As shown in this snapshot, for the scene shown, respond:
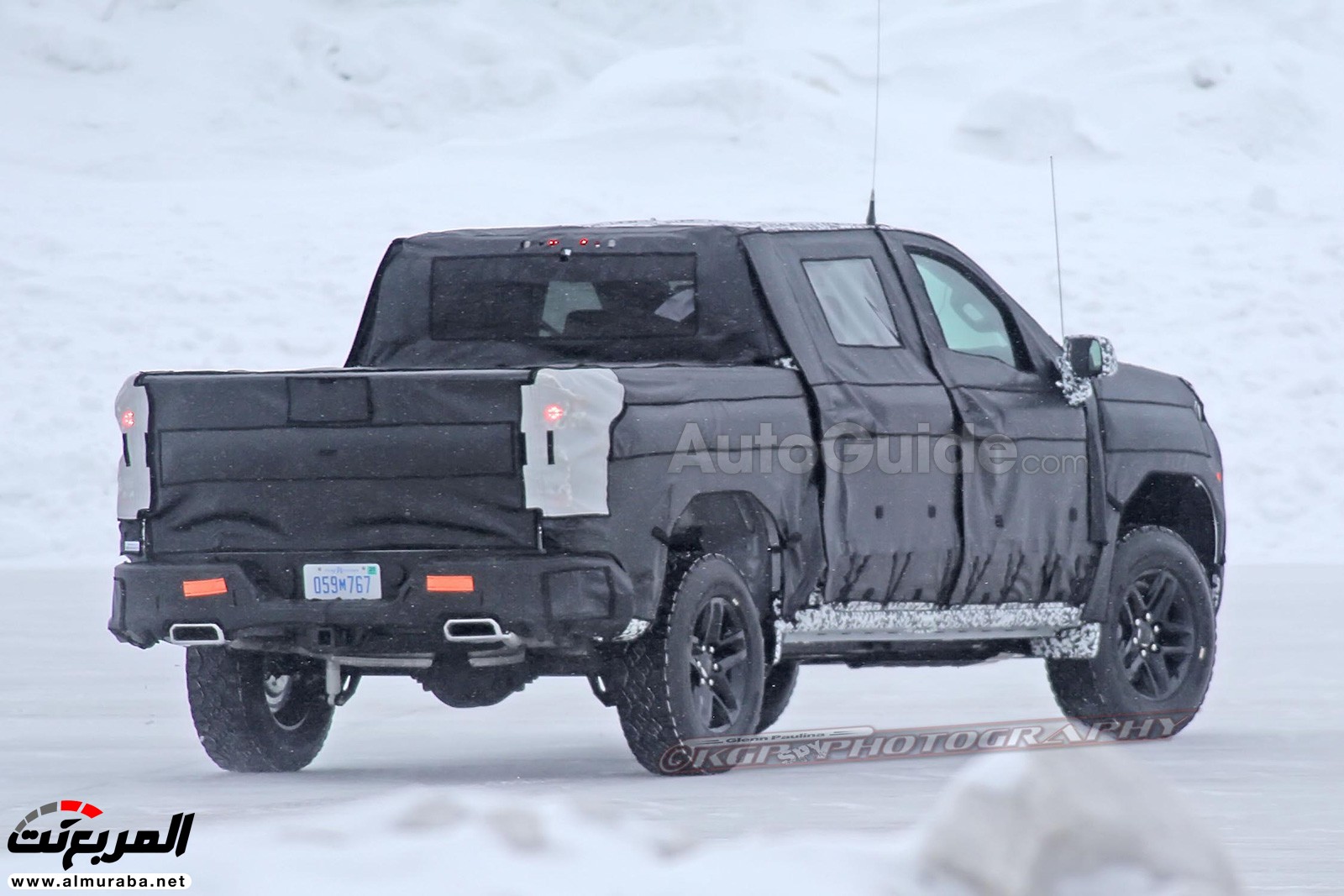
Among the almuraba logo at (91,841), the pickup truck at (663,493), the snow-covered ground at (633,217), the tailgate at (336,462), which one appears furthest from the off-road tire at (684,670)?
the almuraba logo at (91,841)

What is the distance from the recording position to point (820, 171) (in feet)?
153

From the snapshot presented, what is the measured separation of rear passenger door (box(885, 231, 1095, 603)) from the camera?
33.8 feet

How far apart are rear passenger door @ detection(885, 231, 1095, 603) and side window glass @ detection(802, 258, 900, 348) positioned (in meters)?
0.16

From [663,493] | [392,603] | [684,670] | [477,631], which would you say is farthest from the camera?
[684,670]

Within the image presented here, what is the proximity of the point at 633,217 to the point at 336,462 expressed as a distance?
31.7 m

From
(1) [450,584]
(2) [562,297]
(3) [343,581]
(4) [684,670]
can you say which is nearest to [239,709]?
(3) [343,581]

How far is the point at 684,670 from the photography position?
915 cm

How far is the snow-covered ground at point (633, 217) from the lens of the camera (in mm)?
9211

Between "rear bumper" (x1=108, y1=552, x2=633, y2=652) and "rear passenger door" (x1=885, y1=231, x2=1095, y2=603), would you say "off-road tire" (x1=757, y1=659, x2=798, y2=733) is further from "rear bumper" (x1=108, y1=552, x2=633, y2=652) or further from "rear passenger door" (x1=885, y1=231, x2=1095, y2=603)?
"rear bumper" (x1=108, y1=552, x2=633, y2=652)

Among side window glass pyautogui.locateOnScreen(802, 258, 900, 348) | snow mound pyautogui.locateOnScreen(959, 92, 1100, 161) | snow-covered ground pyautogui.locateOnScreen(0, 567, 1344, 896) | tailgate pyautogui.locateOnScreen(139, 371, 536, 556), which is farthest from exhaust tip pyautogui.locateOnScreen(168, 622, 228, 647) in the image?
snow mound pyautogui.locateOnScreen(959, 92, 1100, 161)

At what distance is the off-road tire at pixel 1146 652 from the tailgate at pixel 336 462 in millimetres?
3076

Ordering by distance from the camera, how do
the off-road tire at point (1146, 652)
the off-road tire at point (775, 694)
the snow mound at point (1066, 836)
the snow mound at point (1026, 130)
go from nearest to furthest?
the snow mound at point (1066, 836)
the off-road tire at point (1146, 652)
the off-road tire at point (775, 694)
the snow mound at point (1026, 130)

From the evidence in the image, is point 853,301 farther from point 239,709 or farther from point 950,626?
point 239,709

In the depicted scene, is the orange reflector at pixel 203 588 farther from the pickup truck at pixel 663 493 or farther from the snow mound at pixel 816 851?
the snow mound at pixel 816 851
